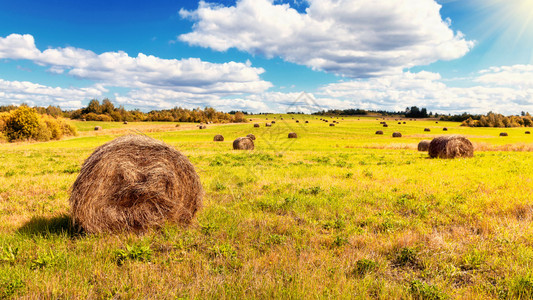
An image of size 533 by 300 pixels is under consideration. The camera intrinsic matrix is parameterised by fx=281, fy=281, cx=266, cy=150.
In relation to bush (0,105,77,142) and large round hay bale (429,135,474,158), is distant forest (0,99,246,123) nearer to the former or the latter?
bush (0,105,77,142)

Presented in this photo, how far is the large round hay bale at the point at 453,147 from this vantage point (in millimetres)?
22219

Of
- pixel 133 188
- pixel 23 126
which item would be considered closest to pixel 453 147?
pixel 133 188

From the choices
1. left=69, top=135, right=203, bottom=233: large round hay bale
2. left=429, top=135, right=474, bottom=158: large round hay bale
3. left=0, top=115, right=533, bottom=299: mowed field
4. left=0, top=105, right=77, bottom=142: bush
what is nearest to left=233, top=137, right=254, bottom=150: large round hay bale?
left=429, top=135, right=474, bottom=158: large round hay bale

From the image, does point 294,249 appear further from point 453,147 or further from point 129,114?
point 129,114

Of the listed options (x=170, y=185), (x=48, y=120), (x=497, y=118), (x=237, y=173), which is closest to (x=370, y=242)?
(x=170, y=185)

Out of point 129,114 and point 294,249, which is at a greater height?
point 129,114

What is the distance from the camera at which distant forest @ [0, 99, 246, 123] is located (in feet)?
401

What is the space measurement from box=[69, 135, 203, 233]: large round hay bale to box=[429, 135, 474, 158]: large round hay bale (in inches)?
848

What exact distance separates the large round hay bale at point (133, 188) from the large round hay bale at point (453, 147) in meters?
21.5

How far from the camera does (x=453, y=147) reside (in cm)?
2223

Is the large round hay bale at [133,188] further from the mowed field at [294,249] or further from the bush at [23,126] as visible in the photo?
the bush at [23,126]

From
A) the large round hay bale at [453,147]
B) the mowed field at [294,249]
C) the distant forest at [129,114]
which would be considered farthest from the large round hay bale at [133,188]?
the distant forest at [129,114]

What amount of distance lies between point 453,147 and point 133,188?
2364 cm

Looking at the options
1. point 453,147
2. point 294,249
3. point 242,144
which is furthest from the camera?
point 242,144
